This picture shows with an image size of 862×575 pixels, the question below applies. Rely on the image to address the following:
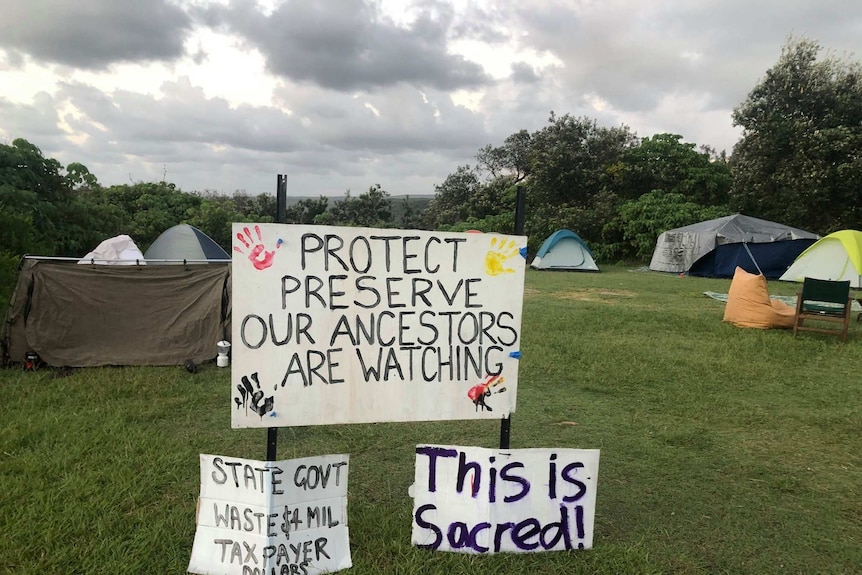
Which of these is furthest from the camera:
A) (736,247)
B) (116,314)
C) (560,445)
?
(736,247)

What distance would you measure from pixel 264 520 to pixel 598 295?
10225 mm

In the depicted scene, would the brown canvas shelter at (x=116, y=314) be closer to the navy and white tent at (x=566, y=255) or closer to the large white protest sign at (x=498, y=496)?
the large white protest sign at (x=498, y=496)

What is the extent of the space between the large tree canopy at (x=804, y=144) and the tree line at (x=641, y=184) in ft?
0.11

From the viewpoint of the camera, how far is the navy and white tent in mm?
17609

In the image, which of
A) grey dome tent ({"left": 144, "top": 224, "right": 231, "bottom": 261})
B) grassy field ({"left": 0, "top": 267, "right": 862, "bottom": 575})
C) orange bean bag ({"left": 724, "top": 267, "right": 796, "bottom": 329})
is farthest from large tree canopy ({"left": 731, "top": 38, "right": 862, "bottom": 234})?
grey dome tent ({"left": 144, "top": 224, "right": 231, "bottom": 261})

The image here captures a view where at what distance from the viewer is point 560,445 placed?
3.51 meters

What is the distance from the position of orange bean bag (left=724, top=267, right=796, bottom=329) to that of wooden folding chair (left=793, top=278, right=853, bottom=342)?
0.26 metres

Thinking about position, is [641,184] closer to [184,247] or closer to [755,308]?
[755,308]

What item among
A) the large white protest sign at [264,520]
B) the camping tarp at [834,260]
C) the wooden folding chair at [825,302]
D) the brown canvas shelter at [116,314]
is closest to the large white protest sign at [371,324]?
the large white protest sign at [264,520]

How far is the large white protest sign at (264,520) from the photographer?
6.84ft

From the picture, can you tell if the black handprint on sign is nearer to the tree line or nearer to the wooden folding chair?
the wooden folding chair

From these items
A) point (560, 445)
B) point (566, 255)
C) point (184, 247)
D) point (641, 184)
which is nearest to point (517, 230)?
point (560, 445)

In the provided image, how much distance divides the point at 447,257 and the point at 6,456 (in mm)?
2604

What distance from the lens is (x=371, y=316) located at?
2.26 metres
